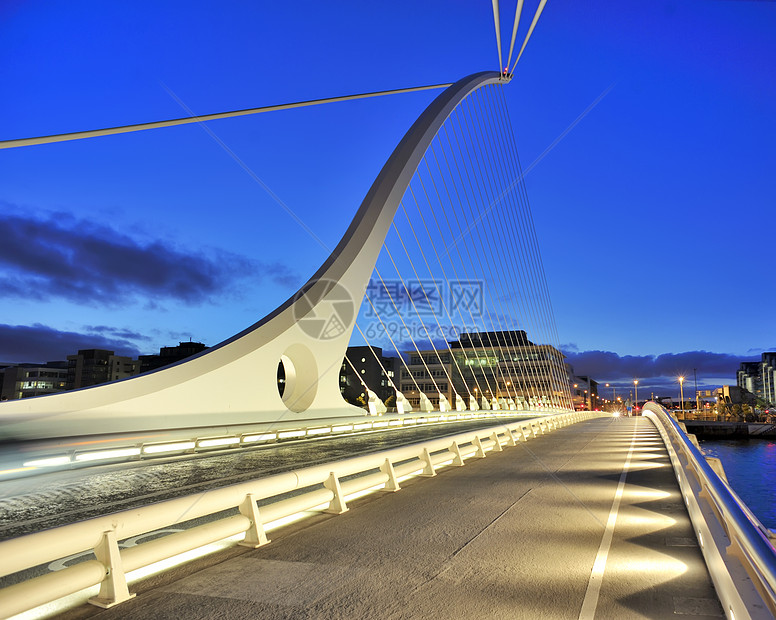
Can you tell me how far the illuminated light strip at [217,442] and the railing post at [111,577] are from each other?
569 inches

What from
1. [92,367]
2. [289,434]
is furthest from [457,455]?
[92,367]

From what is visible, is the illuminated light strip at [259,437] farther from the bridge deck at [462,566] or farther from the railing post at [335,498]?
the railing post at [335,498]

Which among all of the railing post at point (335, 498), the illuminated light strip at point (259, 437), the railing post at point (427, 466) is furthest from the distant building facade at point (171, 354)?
the railing post at point (335, 498)

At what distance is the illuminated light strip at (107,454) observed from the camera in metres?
15.0

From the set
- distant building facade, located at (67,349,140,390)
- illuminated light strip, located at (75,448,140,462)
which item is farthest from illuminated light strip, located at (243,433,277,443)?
distant building facade, located at (67,349,140,390)

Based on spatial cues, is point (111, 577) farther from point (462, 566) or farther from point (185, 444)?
point (185, 444)

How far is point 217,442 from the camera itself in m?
19.3

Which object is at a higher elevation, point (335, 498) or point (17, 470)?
point (335, 498)

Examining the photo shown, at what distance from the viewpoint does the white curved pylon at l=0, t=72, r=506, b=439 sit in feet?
56.4

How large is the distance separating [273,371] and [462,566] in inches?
771

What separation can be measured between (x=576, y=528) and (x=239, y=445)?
14.7 metres

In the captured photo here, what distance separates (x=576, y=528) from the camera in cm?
722

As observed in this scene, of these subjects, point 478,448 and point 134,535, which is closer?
point 134,535

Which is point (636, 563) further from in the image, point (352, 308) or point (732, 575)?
point (352, 308)
